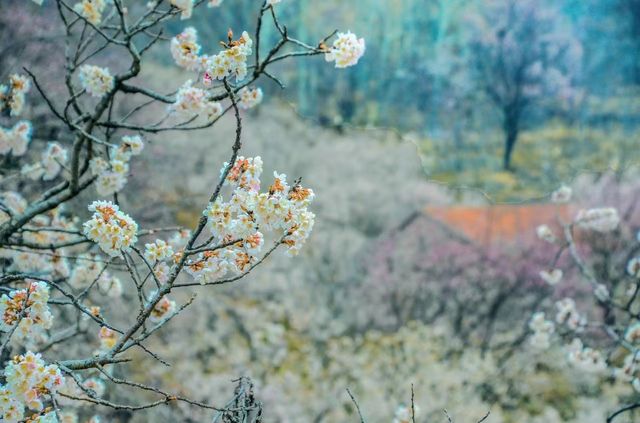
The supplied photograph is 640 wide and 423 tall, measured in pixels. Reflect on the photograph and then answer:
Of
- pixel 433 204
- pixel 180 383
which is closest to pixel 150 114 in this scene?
pixel 180 383

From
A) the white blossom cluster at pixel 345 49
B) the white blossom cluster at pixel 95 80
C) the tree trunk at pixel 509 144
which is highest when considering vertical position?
the tree trunk at pixel 509 144

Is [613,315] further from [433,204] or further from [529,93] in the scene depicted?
[529,93]

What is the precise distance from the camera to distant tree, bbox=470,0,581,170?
31.7 ft

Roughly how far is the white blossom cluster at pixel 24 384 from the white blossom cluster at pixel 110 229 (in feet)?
1.11

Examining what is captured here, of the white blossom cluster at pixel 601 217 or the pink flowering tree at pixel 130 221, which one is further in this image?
the white blossom cluster at pixel 601 217

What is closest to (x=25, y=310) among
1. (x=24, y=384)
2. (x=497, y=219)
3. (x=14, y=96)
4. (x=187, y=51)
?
(x=24, y=384)

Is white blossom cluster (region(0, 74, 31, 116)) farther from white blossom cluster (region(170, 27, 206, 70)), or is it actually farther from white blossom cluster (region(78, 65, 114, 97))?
white blossom cluster (region(170, 27, 206, 70))

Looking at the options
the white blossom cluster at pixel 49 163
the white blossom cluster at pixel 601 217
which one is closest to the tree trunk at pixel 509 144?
the white blossom cluster at pixel 601 217

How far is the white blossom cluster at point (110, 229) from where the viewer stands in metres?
1.66

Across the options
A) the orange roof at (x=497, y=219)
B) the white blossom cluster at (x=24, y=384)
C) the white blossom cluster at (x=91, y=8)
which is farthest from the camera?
the orange roof at (x=497, y=219)

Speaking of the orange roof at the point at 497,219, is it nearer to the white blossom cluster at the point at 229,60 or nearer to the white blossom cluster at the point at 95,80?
the white blossom cluster at the point at 95,80

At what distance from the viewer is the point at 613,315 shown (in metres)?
7.09

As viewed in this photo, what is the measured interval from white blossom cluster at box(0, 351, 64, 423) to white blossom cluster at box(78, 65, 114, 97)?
3.75ft

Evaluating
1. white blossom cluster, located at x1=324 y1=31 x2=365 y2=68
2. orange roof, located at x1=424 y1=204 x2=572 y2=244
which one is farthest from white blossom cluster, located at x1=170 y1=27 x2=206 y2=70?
orange roof, located at x1=424 y1=204 x2=572 y2=244
